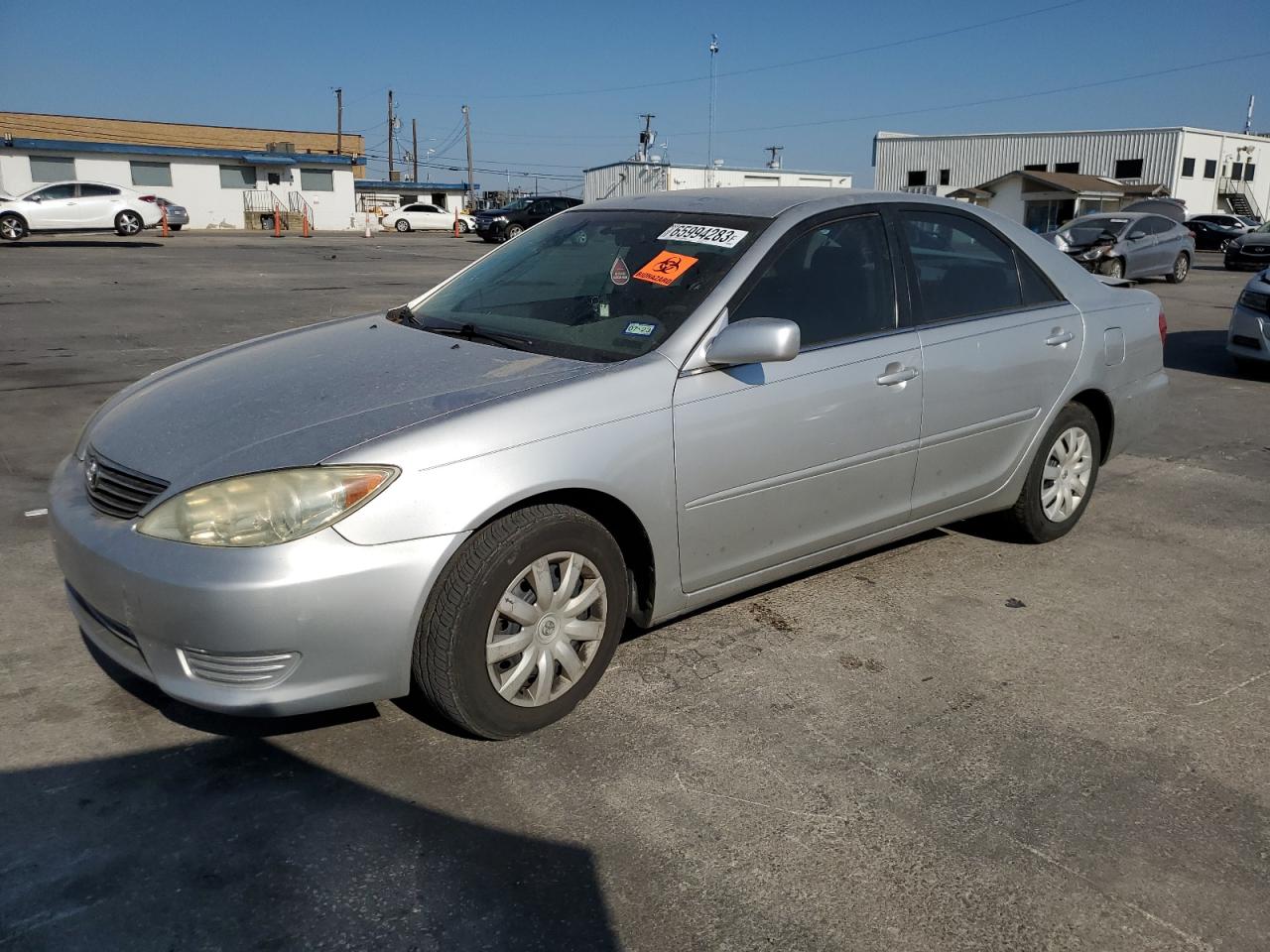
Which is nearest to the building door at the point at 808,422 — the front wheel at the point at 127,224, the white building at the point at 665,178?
the front wheel at the point at 127,224

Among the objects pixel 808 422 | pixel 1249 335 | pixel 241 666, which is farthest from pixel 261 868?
pixel 1249 335

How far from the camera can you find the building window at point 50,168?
134ft

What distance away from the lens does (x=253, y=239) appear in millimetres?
33656

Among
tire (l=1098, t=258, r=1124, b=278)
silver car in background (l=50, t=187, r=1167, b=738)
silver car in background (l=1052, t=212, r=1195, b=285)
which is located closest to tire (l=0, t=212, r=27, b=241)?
silver car in background (l=1052, t=212, r=1195, b=285)

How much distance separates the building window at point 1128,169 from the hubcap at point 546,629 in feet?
181

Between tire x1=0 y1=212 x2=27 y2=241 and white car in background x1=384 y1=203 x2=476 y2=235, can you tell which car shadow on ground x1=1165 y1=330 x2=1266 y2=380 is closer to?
tire x1=0 y1=212 x2=27 y2=241

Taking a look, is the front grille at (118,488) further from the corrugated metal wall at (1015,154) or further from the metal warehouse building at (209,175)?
the corrugated metal wall at (1015,154)

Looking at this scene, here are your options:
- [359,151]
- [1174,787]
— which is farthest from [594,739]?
[359,151]

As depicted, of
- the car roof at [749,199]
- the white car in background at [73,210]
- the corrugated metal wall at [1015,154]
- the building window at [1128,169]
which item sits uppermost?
the corrugated metal wall at [1015,154]

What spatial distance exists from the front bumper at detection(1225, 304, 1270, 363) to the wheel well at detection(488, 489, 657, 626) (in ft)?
27.8

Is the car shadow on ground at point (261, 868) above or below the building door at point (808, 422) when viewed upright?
below

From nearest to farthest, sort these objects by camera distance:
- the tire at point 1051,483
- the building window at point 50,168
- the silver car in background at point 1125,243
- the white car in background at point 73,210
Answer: the tire at point 1051,483
the silver car in background at point 1125,243
the white car in background at point 73,210
the building window at point 50,168

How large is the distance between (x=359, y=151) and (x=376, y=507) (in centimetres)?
8425

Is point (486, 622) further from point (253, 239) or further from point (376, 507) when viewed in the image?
point (253, 239)
